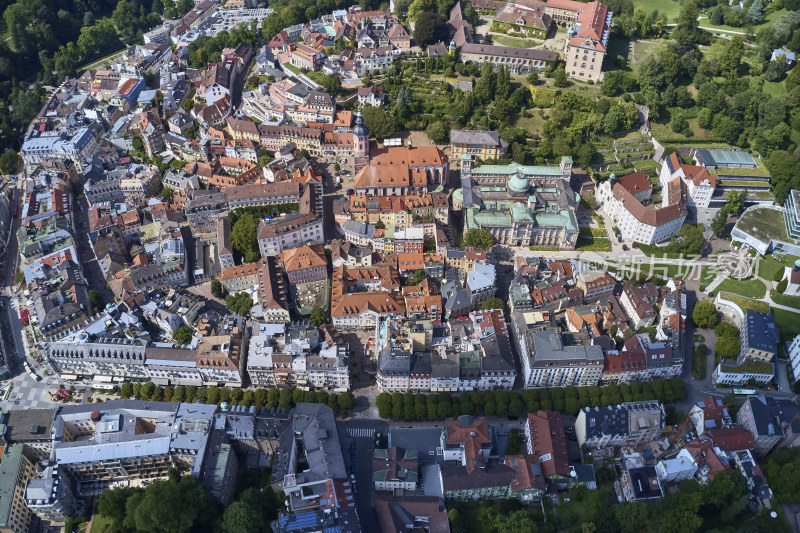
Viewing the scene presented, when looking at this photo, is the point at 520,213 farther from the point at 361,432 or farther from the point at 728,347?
the point at 361,432

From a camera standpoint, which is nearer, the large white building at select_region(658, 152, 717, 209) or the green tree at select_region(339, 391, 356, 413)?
the green tree at select_region(339, 391, 356, 413)

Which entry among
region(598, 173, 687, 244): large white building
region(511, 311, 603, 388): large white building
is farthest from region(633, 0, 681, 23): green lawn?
region(511, 311, 603, 388): large white building

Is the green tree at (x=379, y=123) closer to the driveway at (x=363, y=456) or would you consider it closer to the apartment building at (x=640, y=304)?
the apartment building at (x=640, y=304)

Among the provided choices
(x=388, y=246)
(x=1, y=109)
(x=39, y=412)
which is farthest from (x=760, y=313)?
(x=1, y=109)

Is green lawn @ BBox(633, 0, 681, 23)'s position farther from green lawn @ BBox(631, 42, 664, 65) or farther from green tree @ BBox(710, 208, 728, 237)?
green tree @ BBox(710, 208, 728, 237)

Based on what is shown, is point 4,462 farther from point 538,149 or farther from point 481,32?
point 481,32
